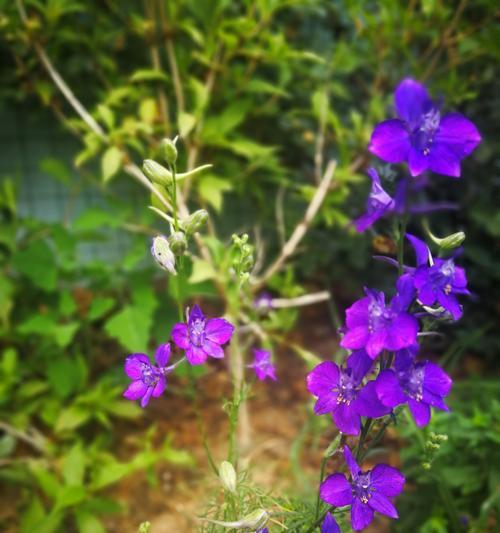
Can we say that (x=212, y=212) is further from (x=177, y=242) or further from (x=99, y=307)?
(x=177, y=242)

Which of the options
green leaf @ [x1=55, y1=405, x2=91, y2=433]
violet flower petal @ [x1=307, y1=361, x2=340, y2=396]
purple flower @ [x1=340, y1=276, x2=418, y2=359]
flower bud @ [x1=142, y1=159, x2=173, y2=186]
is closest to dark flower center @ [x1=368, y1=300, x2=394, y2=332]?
purple flower @ [x1=340, y1=276, x2=418, y2=359]

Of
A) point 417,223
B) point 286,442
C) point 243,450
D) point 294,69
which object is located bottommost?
point 286,442

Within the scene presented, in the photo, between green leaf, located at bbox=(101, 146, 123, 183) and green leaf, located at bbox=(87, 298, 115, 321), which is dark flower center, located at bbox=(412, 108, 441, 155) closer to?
green leaf, located at bbox=(101, 146, 123, 183)

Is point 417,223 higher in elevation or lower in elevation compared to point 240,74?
lower

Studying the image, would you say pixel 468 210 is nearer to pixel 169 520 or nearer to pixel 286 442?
pixel 286 442

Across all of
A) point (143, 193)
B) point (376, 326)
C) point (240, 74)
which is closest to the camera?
point (376, 326)

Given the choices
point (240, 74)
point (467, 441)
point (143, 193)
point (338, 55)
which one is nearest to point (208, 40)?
point (240, 74)

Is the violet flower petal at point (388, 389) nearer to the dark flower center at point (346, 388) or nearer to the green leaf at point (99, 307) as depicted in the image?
the dark flower center at point (346, 388)
